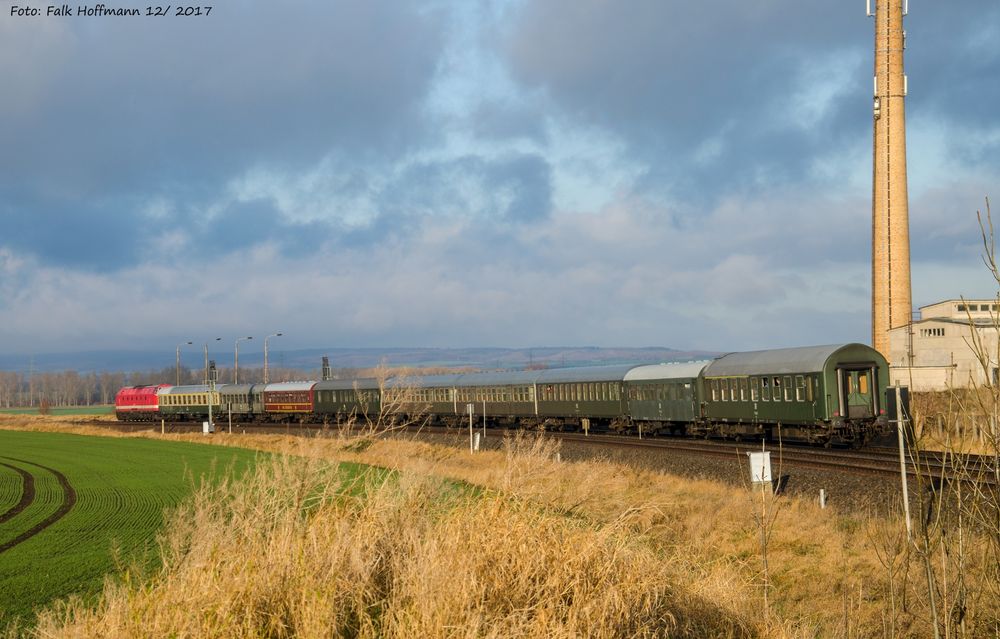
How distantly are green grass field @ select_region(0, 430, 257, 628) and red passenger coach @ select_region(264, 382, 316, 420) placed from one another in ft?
71.0

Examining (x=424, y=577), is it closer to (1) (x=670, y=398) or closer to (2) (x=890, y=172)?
(1) (x=670, y=398)

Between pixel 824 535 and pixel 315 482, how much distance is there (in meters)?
12.4

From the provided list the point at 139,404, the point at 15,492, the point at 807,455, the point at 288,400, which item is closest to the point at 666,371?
the point at 807,455

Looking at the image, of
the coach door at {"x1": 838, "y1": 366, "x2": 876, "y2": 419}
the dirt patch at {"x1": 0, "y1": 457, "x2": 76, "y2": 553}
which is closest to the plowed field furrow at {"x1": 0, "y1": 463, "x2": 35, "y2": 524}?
the dirt patch at {"x1": 0, "y1": 457, "x2": 76, "y2": 553}

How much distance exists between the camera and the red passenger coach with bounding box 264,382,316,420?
73.4 metres

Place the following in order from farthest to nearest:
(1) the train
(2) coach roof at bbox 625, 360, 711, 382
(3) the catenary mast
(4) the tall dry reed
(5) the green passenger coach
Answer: (3) the catenary mast → (2) coach roof at bbox 625, 360, 711, 382 → (1) the train → (5) the green passenger coach → (4) the tall dry reed

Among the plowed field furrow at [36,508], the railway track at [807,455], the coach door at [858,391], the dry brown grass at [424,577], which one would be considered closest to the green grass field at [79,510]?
the plowed field furrow at [36,508]

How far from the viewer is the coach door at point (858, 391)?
102ft

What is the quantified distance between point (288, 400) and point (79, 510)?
51.4 m

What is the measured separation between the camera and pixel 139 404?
9488cm

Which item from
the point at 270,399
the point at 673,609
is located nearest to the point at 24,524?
the point at 673,609

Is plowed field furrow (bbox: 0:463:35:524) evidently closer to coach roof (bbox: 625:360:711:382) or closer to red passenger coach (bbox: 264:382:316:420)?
coach roof (bbox: 625:360:711:382)

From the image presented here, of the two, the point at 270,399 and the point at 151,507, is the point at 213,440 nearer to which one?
the point at 270,399

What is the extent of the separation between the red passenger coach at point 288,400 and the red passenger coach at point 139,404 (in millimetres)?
19286
